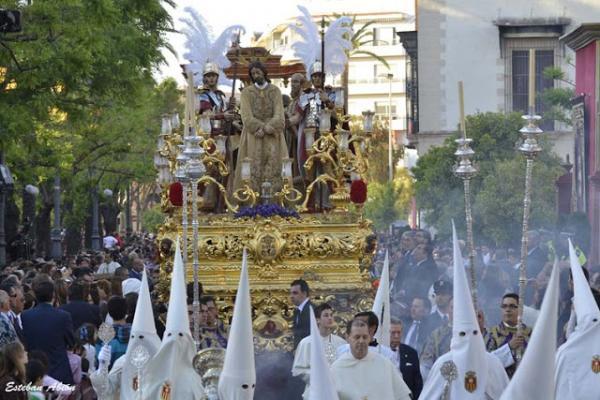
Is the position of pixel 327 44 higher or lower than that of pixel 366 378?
higher

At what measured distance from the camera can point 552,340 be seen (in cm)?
896

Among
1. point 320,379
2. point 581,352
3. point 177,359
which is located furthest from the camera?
point 581,352

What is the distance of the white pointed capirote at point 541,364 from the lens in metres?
8.89

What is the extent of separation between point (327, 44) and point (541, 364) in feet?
38.3

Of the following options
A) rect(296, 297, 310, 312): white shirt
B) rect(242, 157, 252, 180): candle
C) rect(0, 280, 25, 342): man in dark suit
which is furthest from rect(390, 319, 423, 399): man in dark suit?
rect(242, 157, 252, 180): candle

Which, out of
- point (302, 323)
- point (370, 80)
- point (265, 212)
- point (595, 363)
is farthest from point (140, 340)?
point (370, 80)

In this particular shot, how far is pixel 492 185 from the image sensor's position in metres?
35.8

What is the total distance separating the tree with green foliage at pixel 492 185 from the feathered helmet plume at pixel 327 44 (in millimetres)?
13516

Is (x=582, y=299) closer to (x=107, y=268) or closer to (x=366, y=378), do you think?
(x=366, y=378)

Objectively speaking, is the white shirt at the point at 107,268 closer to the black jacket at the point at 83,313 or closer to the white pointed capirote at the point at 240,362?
the black jacket at the point at 83,313

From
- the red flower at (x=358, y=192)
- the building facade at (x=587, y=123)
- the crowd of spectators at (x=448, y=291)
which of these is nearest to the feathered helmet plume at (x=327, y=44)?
the red flower at (x=358, y=192)

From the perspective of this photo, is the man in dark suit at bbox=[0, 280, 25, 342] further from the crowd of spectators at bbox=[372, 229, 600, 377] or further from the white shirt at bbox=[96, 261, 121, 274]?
the white shirt at bbox=[96, 261, 121, 274]

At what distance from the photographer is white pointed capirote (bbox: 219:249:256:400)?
392 inches

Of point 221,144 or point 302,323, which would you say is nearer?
point 302,323
